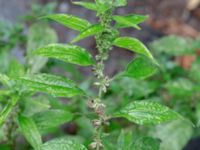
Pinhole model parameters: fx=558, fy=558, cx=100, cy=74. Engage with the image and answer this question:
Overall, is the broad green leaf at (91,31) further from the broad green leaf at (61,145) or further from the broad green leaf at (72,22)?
the broad green leaf at (61,145)

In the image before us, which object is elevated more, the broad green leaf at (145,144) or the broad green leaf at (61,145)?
the broad green leaf at (61,145)

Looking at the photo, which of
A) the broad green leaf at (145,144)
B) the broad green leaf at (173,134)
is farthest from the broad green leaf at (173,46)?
the broad green leaf at (145,144)

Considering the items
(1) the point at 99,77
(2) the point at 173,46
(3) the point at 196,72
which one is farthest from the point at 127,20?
(2) the point at 173,46

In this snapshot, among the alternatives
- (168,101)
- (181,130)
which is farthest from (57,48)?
(168,101)

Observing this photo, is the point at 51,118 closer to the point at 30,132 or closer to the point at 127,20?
the point at 30,132

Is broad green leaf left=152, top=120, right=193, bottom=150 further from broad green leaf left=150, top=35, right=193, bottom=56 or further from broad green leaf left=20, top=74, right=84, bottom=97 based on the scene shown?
broad green leaf left=20, top=74, right=84, bottom=97

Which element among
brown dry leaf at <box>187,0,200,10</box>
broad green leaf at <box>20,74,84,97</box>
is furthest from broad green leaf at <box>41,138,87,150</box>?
brown dry leaf at <box>187,0,200,10</box>

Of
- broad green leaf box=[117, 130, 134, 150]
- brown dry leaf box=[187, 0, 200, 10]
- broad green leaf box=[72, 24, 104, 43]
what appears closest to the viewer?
broad green leaf box=[72, 24, 104, 43]
